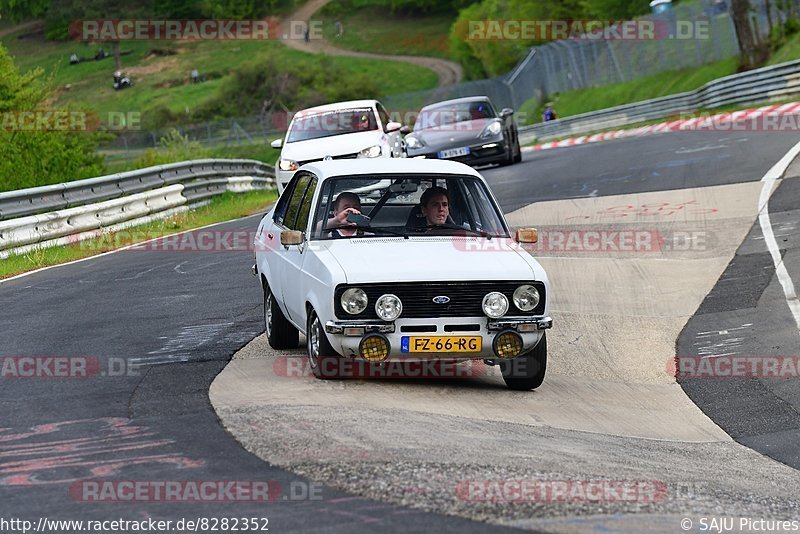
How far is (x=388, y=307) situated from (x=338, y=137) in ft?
48.0

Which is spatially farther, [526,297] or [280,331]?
[280,331]

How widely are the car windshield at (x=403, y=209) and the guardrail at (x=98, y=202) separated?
31.4 ft

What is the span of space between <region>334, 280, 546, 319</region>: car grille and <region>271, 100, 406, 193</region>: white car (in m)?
13.5

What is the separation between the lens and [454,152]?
27.0 meters

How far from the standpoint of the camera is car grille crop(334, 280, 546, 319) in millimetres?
8492

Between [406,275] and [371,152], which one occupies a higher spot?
[371,152]

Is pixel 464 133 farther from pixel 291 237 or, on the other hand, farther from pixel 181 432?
pixel 181 432

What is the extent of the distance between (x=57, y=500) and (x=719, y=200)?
1450 centimetres
